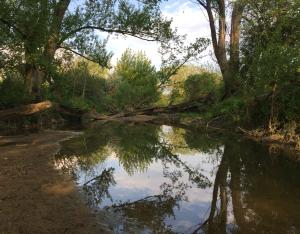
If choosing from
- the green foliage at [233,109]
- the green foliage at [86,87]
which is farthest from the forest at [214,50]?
the green foliage at [86,87]

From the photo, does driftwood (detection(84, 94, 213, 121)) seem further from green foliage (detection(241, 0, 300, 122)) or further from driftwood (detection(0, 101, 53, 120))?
driftwood (detection(0, 101, 53, 120))

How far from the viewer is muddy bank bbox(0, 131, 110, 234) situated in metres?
5.52

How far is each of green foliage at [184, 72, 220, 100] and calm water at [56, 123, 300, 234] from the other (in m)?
20.2

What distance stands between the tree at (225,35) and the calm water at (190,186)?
34.6 ft

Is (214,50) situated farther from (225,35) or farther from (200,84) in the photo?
(200,84)

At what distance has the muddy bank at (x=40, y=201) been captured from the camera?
552 centimetres

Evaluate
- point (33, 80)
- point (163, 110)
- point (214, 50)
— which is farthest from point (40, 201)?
point (163, 110)

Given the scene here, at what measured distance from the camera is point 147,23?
2484cm

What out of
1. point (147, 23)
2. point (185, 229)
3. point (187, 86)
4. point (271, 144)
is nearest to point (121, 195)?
point (185, 229)

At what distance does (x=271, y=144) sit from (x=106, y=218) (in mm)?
10929

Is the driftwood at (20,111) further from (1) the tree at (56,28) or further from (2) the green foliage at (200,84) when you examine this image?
(2) the green foliage at (200,84)

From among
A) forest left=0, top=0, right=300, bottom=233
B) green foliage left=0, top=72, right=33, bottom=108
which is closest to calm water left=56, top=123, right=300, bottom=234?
forest left=0, top=0, right=300, bottom=233

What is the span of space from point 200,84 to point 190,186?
2773 cm

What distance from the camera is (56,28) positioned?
21.3 metres
